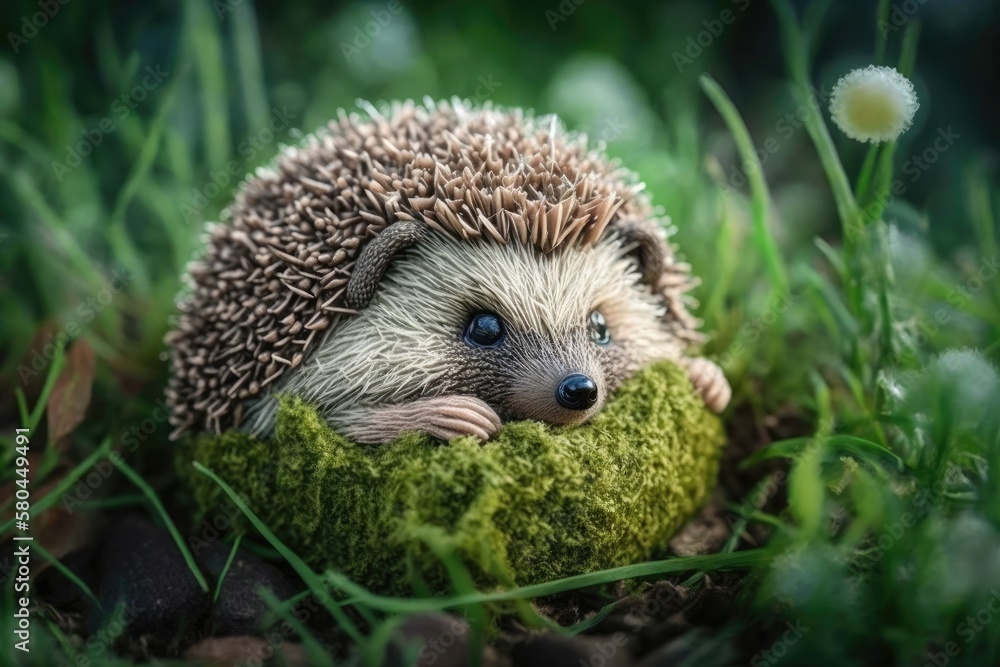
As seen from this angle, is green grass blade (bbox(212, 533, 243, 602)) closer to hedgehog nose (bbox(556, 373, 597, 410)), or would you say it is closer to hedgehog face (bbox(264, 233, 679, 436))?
hedgehog face (bbox(264, 233, 679, 436))

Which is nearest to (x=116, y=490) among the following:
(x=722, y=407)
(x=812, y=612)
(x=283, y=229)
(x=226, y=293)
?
(x=226, y=293)

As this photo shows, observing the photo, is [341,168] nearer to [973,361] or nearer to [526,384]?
[526,384]

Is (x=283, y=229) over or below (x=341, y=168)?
below

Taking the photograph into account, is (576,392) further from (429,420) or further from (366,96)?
(366,96)

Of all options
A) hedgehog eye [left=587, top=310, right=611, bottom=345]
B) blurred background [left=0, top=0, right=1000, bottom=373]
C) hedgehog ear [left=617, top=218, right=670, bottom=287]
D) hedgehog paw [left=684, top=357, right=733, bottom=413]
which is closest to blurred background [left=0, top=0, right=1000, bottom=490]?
blurred background [left=0, top=0, right=1000, bottom=373]

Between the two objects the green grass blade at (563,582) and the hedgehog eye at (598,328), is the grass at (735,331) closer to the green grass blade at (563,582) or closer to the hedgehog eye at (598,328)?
the green grass blade at (563,582)

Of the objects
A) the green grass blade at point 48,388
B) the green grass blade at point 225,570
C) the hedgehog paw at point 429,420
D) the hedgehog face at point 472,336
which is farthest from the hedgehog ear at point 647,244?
the green grass blade at point 48,388
